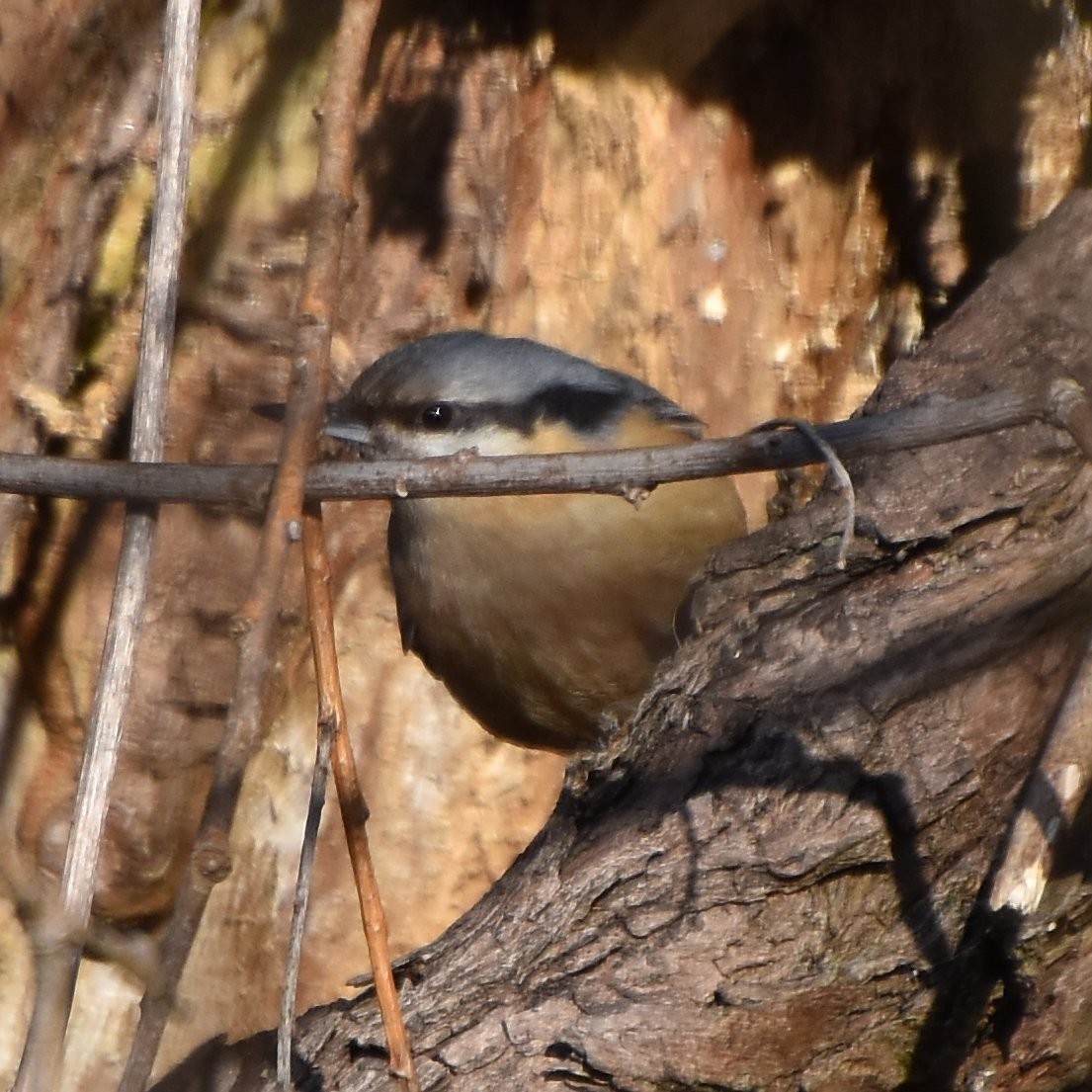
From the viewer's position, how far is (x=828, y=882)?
6.52 ft

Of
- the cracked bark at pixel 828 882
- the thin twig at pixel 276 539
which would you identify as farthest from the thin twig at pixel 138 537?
the cracked bark at pixel 828 882

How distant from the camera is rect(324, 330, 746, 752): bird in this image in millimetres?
2771

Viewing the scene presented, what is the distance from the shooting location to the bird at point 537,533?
9.09 ft

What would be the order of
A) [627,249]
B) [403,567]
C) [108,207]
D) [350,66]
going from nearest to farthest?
[350,66], [108,207], [403,567], [627,249]

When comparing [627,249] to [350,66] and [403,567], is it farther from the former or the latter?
[350,66]

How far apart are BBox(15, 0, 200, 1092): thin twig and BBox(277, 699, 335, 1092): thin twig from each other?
0.66 ft

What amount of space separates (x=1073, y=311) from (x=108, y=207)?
156 centimetres

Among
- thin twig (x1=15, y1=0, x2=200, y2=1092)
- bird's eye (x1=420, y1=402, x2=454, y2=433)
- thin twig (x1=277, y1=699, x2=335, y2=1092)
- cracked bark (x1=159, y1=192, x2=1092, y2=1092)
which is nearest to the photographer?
thin twig (x1=277, y1=699, x2=335, y2=1092)

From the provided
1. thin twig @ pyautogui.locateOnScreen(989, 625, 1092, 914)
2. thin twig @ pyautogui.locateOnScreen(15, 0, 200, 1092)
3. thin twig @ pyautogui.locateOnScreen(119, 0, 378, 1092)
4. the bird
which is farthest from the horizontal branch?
the bird

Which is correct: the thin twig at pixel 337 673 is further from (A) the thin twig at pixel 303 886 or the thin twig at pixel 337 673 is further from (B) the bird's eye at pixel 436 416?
(B) the bird's eye at pixel 436 416

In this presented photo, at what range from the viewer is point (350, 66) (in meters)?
1.91

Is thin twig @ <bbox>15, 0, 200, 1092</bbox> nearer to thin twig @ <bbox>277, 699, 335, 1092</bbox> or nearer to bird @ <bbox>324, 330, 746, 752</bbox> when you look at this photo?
thin twig @ <bbox>277, 699, 335, 1092</bbox>

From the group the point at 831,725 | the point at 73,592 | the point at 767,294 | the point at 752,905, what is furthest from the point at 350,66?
the point at 767,294

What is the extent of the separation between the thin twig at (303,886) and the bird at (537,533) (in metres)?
1.11
